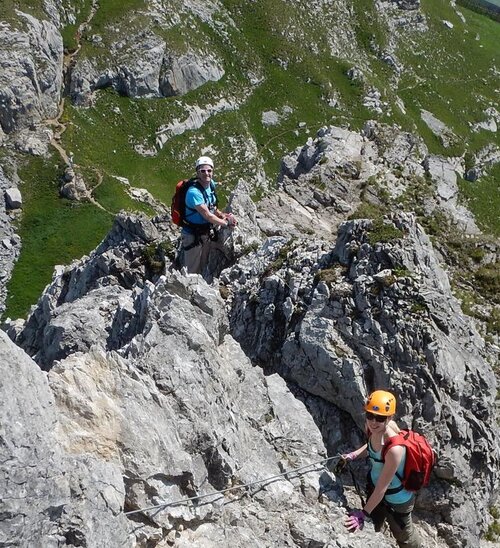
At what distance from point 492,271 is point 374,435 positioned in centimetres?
2123

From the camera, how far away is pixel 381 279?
17.5 meters

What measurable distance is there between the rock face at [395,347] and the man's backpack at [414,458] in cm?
505

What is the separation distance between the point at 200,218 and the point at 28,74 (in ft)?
224

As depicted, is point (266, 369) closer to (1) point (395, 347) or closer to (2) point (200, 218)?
(1) point (395, 347)

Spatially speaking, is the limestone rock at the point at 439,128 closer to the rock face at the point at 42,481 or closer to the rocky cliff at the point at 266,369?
the rocky cliff at the point at 266,369

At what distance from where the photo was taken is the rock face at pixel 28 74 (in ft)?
248

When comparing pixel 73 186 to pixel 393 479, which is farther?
pixel 73 186

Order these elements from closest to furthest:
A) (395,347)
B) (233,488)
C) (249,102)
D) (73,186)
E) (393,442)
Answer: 1. (393,442)
2. (233,488)
3. (395,347)
4. (73,186)
5. (249,102)

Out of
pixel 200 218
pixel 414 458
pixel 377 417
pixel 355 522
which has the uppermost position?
pixel 200 218

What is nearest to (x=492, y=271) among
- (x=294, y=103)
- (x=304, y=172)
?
(x=304, y=172)

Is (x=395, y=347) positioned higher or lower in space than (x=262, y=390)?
higher

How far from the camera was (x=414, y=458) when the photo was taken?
10812mm

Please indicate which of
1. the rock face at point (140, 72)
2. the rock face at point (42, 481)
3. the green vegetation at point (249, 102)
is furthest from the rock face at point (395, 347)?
the rock face at point (140, 72)

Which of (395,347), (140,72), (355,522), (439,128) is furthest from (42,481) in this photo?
(439,128)
